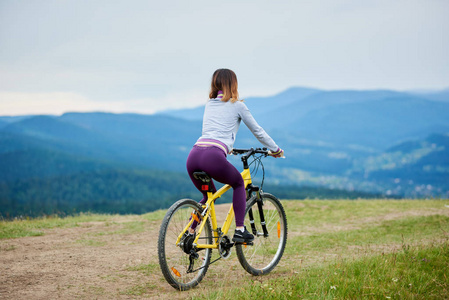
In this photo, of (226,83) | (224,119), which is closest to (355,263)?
(224,119)

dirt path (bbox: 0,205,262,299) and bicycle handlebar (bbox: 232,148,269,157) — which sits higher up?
bicycle handlebar (bbox: 232,148,269,157)

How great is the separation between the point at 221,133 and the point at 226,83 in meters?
0.60

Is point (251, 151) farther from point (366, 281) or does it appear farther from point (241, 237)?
point (366, 281)

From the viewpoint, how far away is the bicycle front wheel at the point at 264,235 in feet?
19.3

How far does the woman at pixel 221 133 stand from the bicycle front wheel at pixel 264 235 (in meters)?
0.72

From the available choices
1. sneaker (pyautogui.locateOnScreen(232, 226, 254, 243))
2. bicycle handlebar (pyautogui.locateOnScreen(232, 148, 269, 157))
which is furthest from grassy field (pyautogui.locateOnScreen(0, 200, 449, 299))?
bicycle handlebar (pyautogui.locateOnScreen(232, 148, 269, 157))

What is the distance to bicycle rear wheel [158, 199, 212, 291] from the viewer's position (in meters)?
4.75

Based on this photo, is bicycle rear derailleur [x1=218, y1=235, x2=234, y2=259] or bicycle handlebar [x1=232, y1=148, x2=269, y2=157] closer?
bicycle rear derailleur [x1=218, y1=235, x2=234, y2=259]

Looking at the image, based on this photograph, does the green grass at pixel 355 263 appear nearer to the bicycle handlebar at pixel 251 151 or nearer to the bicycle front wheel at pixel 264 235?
the bicycle front wheel at pixel 264 235

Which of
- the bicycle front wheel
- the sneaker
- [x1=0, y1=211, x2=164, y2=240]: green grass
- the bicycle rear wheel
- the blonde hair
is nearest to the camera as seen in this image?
the bicycle rear wheel

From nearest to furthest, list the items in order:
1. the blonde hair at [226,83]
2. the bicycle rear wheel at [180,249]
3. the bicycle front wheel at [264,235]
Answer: the bicycle rear wheel at [180,249]
the blonde hair at [226,83]
the bicycle front wheel at [264,235]

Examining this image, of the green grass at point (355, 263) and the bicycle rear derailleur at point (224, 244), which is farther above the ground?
the bicycle rear derailleur at point (224, 244)

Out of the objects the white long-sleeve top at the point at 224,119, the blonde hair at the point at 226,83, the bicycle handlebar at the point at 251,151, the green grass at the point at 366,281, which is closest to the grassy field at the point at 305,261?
the green grass at the point at 366,281

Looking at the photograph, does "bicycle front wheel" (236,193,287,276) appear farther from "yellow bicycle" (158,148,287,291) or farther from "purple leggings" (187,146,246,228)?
"purple leggings" (187,146,246,228)
